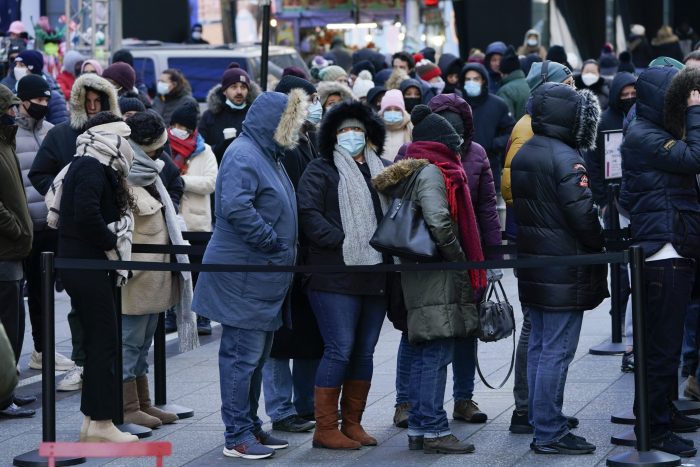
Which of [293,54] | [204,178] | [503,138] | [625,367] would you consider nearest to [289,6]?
[293,54]

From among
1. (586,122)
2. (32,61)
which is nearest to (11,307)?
(586,122)

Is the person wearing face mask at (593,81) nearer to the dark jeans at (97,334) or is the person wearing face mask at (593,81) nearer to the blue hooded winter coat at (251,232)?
the blue hooded winter coat at (251,232)

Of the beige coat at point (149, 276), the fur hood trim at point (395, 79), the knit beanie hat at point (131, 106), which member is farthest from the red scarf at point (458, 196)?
the fur hood trim at point (395, 79)

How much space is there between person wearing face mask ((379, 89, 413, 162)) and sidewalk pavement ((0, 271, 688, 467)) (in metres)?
2.09

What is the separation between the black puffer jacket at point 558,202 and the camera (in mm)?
7262

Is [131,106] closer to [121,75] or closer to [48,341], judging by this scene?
[121,75]

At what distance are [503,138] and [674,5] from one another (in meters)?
20.8

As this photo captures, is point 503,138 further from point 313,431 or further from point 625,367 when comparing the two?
point 313,431

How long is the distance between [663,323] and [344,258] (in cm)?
163

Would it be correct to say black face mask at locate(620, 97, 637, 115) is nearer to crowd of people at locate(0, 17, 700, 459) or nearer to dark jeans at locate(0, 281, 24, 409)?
crowd of people at locate(0, 17, 700, 459)

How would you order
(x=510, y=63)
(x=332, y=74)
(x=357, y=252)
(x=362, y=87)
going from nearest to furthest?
(x=357, y=252) < (x=332, y=74) < (x=362, y=87) < (x=510, y=63)

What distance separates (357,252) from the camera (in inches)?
304

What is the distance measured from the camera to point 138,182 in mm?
8383

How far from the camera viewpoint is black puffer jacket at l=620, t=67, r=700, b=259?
7.31 metres
